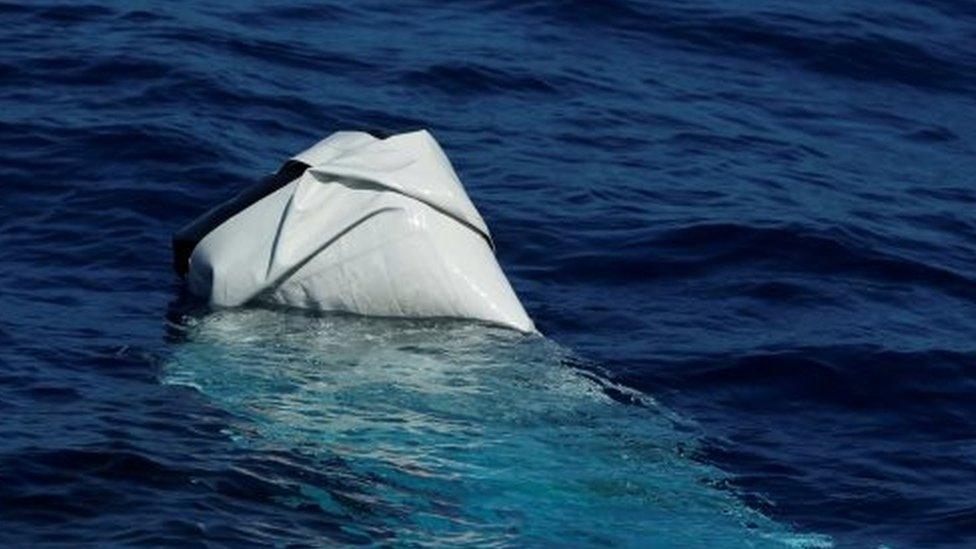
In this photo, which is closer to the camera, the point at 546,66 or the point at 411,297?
the point at 411,297

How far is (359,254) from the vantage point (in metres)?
11.6

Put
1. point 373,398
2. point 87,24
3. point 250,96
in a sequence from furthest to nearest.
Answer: point 87,24 → point 250,96 → point 373,398

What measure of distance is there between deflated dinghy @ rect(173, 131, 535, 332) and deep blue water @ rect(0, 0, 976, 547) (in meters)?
0.15

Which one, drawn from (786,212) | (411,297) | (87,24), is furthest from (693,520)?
(87,24)

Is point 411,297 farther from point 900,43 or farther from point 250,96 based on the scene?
point 900,43

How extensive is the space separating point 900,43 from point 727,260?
19.7 ft

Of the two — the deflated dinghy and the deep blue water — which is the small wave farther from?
the deflated dinghy

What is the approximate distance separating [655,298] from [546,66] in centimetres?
471

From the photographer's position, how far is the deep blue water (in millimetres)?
9766

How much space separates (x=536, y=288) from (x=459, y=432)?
2853 millimetres

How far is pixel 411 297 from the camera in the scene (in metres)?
11.6

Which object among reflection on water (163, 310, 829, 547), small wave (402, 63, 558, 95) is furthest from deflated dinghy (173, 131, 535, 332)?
small wave (402, 63, 558, 95)

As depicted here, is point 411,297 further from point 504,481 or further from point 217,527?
point 217,527

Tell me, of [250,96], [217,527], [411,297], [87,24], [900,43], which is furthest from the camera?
[900,43]
